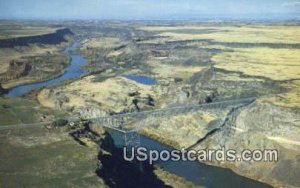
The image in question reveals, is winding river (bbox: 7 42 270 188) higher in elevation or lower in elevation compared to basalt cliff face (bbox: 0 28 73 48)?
lower

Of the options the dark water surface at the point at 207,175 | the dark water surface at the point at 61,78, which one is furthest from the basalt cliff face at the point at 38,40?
the dark water surface at the point at 207,175

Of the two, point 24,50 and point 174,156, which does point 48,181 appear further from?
point 24,50

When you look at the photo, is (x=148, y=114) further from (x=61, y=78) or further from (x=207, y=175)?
(x=61, y=78)

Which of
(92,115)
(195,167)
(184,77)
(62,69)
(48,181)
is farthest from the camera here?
(62,69)

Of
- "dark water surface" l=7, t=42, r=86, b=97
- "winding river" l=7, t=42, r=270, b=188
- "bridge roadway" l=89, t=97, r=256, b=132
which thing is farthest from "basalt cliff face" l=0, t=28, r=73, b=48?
"bridge roadway" l=89, t=97, r=256, b=132

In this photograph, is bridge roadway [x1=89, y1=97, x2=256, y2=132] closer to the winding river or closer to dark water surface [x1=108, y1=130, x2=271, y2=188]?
the winding river

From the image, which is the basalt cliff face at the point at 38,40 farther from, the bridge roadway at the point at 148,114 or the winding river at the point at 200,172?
the bridge roadway at the point at 148,114

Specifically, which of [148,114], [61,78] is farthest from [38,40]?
[148,114]

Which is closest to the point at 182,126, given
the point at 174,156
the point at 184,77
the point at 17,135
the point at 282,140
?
the point at 174,156
